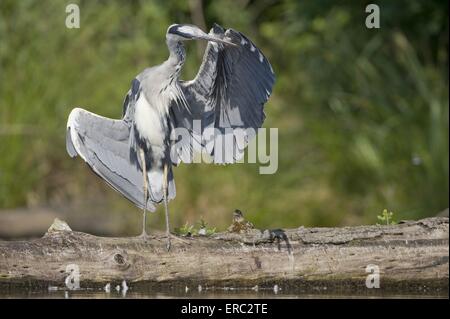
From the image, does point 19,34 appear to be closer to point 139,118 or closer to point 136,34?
point 136,34

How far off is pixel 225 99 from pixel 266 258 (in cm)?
110

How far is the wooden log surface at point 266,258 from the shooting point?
219 inches

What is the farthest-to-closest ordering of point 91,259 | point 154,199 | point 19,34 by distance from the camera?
point 19,34 → point 154,199 → point 91,259

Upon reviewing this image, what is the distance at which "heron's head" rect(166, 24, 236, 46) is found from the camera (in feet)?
18.7

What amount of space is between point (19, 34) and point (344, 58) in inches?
143

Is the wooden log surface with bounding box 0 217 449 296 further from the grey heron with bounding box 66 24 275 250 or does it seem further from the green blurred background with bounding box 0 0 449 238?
the green blurred background with bounding box 0 0 449 238

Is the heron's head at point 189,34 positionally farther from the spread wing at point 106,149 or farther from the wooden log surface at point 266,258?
the wooden log surface at point 266,258

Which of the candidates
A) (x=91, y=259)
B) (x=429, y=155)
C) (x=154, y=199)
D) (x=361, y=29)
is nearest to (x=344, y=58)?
(x=361, y=29)

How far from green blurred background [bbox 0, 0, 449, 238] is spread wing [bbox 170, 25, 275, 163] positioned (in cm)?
354

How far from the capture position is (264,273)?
572 cm

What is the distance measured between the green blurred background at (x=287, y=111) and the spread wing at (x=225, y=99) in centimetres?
354

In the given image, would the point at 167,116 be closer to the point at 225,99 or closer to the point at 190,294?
the point at 225,99

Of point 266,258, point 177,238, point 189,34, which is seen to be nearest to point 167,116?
point 189,34

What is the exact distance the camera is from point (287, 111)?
11.1 m
